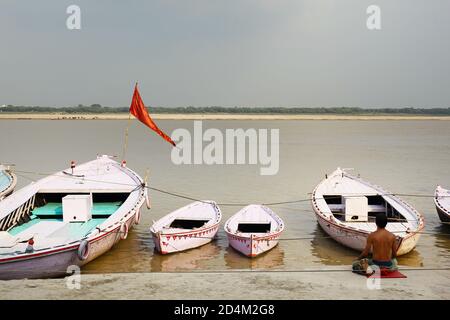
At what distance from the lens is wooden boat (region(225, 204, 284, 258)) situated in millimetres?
13289

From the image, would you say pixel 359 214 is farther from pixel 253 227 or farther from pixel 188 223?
pixel 188 223

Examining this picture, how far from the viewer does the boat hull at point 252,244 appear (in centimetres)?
1319

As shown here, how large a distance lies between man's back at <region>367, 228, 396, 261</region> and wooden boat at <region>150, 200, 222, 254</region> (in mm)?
7515

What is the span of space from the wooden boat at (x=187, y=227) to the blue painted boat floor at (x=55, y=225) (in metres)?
1.88

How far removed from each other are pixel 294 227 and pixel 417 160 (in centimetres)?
A: 2745

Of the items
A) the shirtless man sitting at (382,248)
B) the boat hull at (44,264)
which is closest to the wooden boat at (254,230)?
the boat hull at (44,264)

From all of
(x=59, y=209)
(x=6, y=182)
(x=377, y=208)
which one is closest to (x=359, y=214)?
(x=377, y=208)

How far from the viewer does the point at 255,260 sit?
13.5 meters

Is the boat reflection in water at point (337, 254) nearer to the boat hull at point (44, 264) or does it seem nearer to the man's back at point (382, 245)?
the man's back at point (382, 245)

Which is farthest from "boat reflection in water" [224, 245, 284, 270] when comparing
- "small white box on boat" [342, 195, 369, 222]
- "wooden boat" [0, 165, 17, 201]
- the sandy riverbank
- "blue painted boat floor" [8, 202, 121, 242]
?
"wooden boat" [0, 165, 17, 201]

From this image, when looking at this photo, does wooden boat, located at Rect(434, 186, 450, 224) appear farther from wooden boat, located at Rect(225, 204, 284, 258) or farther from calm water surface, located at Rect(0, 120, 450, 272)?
wooden boat, located at Rect(225, 204, 284, 258)

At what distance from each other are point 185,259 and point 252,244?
2012mm
